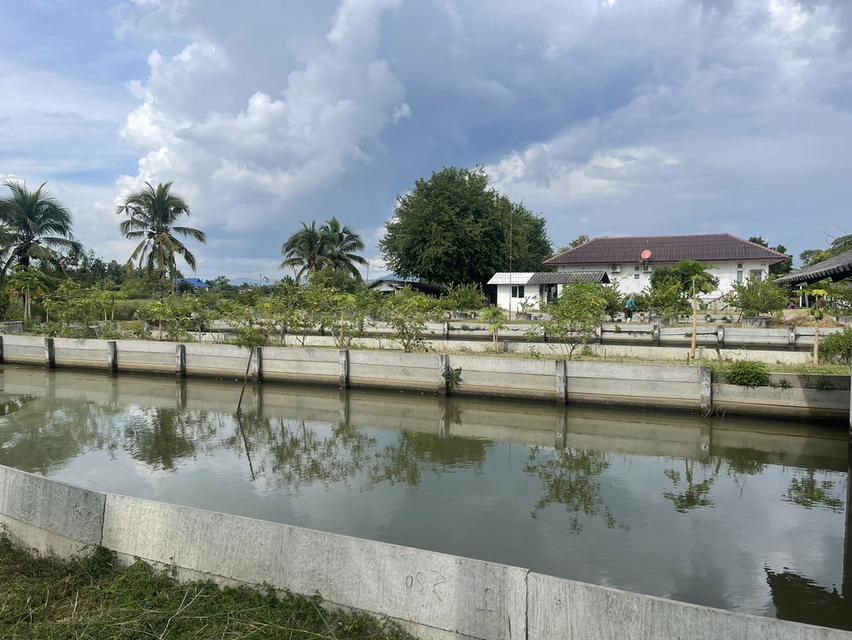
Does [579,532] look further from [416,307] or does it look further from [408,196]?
[408,196]

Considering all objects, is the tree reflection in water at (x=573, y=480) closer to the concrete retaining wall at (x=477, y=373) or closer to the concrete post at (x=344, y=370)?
the concrete retaining wall at (x=477, y=373)

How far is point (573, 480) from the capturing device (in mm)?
11500

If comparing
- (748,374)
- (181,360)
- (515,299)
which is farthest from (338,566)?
(515,299)

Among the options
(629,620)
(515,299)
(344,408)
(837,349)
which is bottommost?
(344,408)

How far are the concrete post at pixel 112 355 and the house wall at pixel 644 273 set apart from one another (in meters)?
32.4

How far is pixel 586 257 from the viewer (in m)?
48.4

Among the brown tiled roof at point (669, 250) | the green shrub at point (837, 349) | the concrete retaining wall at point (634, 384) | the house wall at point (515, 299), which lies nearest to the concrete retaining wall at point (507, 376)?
the concrete retaining wall at point (634, 384)

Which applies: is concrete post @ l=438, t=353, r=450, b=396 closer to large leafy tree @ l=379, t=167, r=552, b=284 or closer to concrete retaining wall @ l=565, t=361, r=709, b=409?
concrete retaining wall @ l=565, t=361, r=709, b=409

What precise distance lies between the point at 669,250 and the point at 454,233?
16698 millimetres

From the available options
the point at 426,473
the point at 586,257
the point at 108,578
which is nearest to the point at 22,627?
the point at 108,578

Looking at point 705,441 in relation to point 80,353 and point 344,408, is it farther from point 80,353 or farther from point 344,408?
point 80,353

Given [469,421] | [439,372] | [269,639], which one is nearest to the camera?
[269,639]

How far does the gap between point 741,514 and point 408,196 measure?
1815 inches

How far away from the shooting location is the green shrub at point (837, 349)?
18.1 meters
